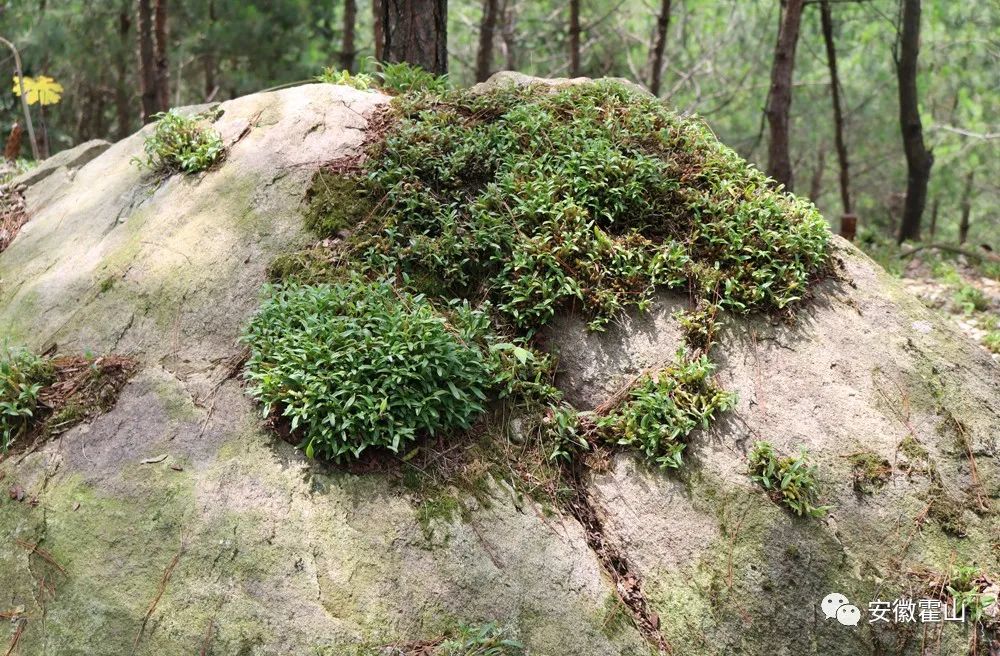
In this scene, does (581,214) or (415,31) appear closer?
(581,214)

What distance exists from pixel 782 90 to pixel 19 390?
26.1ft

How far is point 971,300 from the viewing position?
684cm

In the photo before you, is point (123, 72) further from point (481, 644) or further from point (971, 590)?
point (971, 590)

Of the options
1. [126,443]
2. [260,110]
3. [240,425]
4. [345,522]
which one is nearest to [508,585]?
[345,522]

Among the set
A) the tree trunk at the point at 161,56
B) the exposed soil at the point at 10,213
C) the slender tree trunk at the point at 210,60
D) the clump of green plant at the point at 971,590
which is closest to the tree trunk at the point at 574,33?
the slender tree trunk at the point at 210,60

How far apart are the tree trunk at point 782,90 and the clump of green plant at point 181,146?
6.01 metres

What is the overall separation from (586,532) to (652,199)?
2.03m

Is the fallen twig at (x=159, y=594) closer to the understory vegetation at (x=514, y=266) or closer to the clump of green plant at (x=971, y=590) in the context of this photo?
the understory vegetation at (x=514, y=266)

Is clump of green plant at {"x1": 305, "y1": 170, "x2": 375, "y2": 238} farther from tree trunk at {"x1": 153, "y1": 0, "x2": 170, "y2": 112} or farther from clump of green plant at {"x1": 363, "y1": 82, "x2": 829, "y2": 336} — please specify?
tree trunk at {"x1": 153, "y1": 0, "x2": 170, "y2": 112}

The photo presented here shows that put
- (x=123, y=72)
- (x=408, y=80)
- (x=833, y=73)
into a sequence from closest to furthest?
1. (x=408, y=80)
2. (x=833, y=73)
3. (x=123, y=72)

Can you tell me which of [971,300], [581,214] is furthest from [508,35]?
[581,214]

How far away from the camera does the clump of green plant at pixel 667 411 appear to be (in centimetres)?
378

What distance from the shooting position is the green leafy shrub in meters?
3.50

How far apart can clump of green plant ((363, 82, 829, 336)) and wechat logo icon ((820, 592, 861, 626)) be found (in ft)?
5.04
